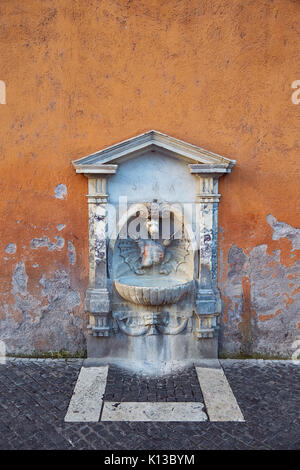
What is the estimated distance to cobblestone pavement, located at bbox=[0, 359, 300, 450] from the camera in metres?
2.67

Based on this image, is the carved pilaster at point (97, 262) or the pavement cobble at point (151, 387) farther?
the carved pilaster at point (97, 262)

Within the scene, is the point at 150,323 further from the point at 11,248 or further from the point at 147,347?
the point at 11,248

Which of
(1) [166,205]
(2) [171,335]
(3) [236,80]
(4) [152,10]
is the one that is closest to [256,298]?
(2) [171,335]

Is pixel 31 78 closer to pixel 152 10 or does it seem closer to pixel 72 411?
pixel 152 10

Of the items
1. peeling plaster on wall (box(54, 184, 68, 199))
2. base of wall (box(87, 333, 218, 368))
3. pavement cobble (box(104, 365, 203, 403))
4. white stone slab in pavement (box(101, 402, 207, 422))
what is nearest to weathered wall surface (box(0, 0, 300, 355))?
peeling plaster on wall (box(54, 184, 68, 199))

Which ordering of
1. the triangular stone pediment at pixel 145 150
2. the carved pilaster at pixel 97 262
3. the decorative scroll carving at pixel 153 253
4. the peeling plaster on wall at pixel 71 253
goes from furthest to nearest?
the decorative scroll carving at pixel 153 253
the peeling plaster on wall at pixel 71 253
the carved pilaster at pixel 97 262
the triangular stone pediment at pixel 145 150

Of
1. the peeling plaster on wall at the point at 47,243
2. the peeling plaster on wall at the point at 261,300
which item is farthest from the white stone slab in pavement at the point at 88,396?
the peeling plaster on wall at the point at 261,300

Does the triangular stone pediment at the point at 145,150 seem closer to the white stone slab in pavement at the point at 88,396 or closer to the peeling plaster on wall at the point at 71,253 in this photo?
the peeling plaster on wall at the point at 71,253

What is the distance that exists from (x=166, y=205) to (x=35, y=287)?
176 centimetres

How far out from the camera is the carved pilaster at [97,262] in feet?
12.2

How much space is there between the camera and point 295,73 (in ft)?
12.2

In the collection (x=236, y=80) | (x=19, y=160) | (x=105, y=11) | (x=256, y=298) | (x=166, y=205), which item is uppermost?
(x=105, y=11)

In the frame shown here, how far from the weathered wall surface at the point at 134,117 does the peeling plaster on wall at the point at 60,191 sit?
0.04 ft

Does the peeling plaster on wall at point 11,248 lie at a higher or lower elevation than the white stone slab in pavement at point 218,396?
higher
